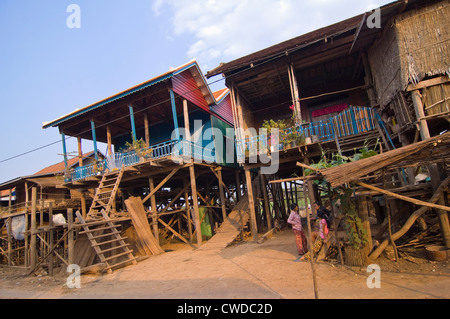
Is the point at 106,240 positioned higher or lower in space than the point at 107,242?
lower

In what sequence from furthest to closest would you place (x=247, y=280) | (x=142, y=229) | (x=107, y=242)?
(x=142, y=229), (x=107, y=242), (x=247, y=280)

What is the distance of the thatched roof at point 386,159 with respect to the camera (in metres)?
4.81

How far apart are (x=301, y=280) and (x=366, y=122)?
6461mm

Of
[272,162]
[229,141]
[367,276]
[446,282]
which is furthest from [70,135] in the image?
[446,282]

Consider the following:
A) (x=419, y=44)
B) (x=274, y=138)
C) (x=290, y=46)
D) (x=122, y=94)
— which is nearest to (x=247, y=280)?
(x=274, y=138)

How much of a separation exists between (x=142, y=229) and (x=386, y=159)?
8877 millimetres

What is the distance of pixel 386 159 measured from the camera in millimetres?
4977

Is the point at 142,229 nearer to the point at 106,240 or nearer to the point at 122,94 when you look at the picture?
the point at 106,240

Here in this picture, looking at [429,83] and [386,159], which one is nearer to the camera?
[386,159]

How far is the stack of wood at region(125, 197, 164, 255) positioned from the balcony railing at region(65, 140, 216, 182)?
1838 mm

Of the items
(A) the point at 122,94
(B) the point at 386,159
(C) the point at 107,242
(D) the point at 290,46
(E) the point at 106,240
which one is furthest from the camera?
(A) the point at 122,94

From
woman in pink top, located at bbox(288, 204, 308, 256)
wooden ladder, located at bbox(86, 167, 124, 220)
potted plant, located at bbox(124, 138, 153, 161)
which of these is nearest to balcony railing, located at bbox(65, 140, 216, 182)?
potted plant, located at bbox(124, 138, 153, 161)

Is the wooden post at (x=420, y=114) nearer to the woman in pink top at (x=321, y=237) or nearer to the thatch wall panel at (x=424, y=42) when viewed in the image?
the thatch wall panel at (x=424, y=42)

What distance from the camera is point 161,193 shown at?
1493 cm
